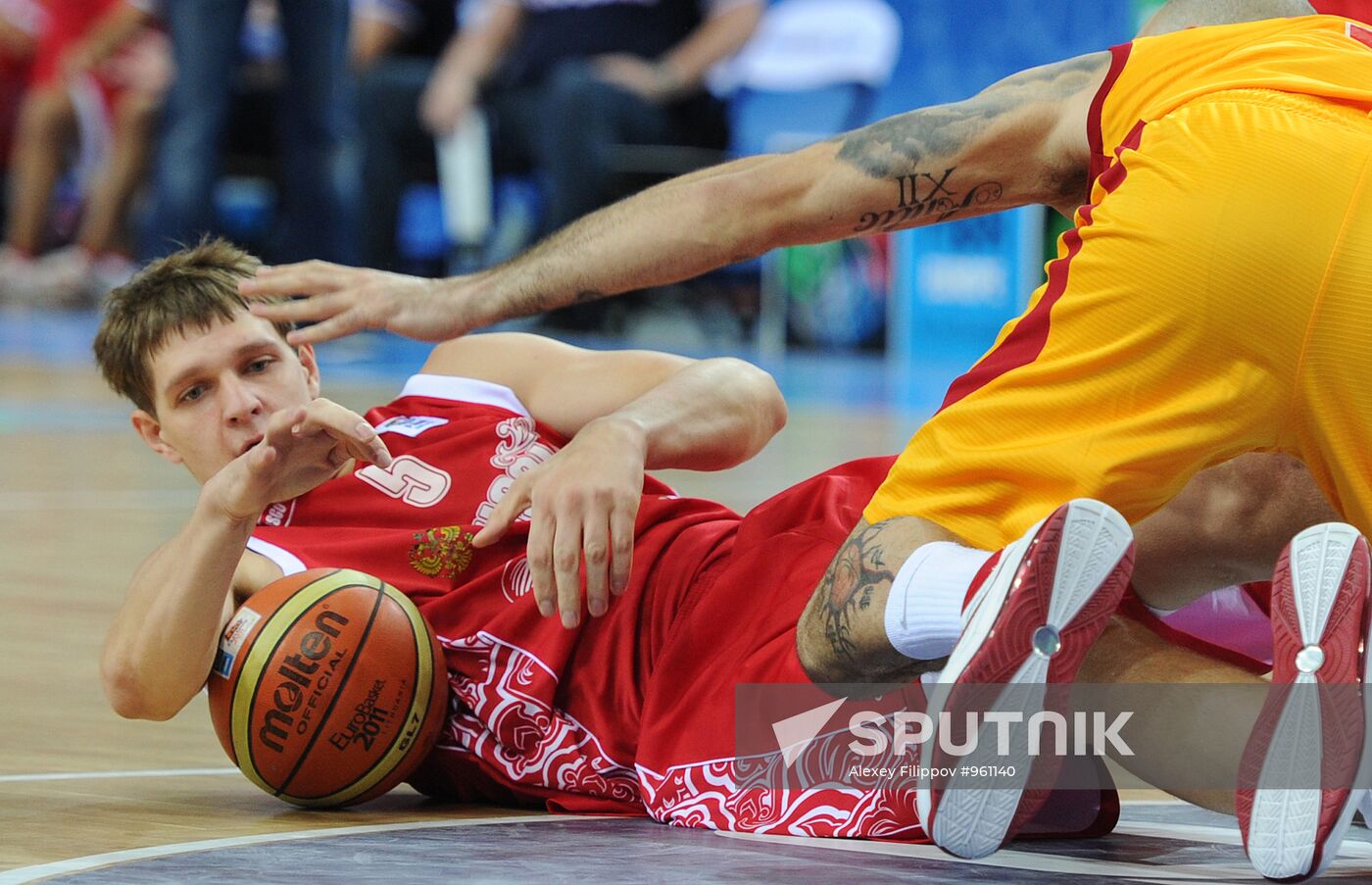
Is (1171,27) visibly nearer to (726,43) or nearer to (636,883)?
(636,883)

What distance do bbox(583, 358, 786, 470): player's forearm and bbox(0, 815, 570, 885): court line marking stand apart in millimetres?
562

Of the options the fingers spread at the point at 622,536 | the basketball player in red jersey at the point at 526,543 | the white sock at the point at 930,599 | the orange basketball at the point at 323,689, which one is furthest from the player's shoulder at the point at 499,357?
the white sock at the point at 930,599

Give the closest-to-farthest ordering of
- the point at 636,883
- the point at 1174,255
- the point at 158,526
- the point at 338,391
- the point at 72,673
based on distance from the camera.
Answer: the point at 636,883
the point at 1174,255
the point at 72,673
the point at 158,526
the point at 338,391

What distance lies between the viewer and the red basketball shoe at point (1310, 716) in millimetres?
2049

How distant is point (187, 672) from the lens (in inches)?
105

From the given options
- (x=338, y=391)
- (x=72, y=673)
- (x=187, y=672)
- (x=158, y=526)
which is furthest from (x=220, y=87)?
(x=187, y=672)

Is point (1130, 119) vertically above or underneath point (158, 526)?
above

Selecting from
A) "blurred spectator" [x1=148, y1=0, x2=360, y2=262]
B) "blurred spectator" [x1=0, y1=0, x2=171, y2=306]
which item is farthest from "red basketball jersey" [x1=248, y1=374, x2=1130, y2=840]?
"blurred spectator" [x1=0, y1=0, x2=171, y2=306]

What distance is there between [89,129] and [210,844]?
13.1 meters

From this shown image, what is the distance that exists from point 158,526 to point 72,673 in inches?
72.3

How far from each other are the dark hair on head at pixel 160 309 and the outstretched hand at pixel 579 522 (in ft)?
2.40

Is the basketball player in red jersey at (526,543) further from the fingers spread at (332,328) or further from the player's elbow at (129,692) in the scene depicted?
the fingers spread at (332,328)

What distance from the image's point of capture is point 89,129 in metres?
14.5

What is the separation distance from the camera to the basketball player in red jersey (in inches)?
101
